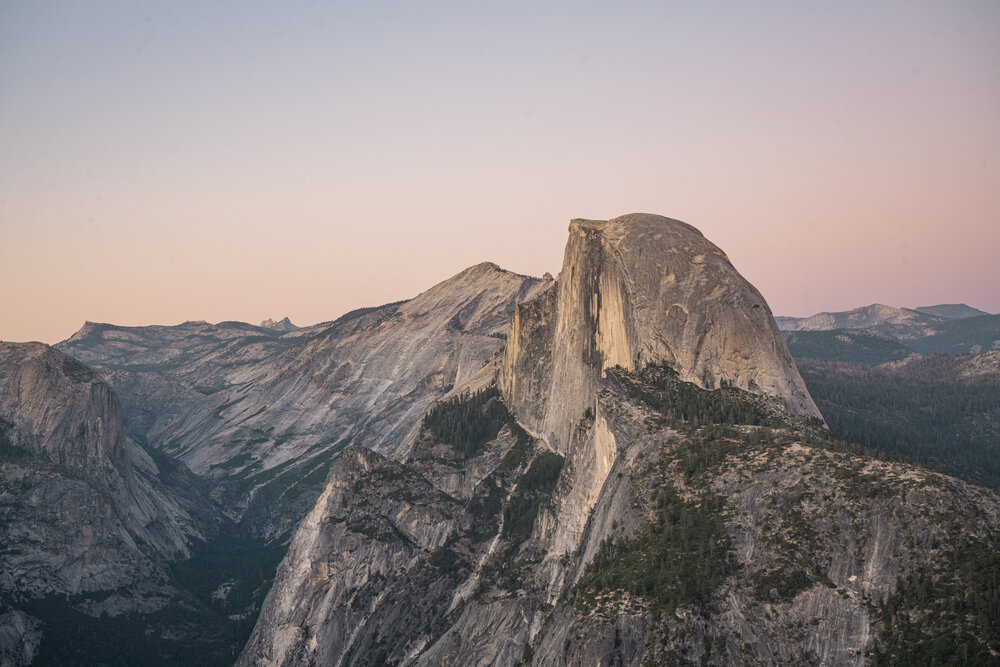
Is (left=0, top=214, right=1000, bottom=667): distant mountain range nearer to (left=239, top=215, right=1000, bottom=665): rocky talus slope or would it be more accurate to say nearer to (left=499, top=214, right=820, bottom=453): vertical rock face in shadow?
(left=239, top=215, right=1000, bottom=665): rocky talus slope

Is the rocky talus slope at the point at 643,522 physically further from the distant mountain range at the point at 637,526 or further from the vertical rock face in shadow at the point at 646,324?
the vertical rock face in shadow at the point at 646,324

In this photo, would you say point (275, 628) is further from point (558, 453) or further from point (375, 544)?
point (558, 453)

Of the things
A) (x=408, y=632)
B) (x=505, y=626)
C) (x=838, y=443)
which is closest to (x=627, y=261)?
(x=838, y=443)

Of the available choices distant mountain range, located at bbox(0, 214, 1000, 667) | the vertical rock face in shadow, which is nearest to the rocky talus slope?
distant mountain range, located at bbox(0, 214, 1000, 667)

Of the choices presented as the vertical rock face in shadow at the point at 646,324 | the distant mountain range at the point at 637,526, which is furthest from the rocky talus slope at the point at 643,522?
the vertical rock face in shadow at the point at 646,324

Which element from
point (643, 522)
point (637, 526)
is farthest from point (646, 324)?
point (637, 526)
